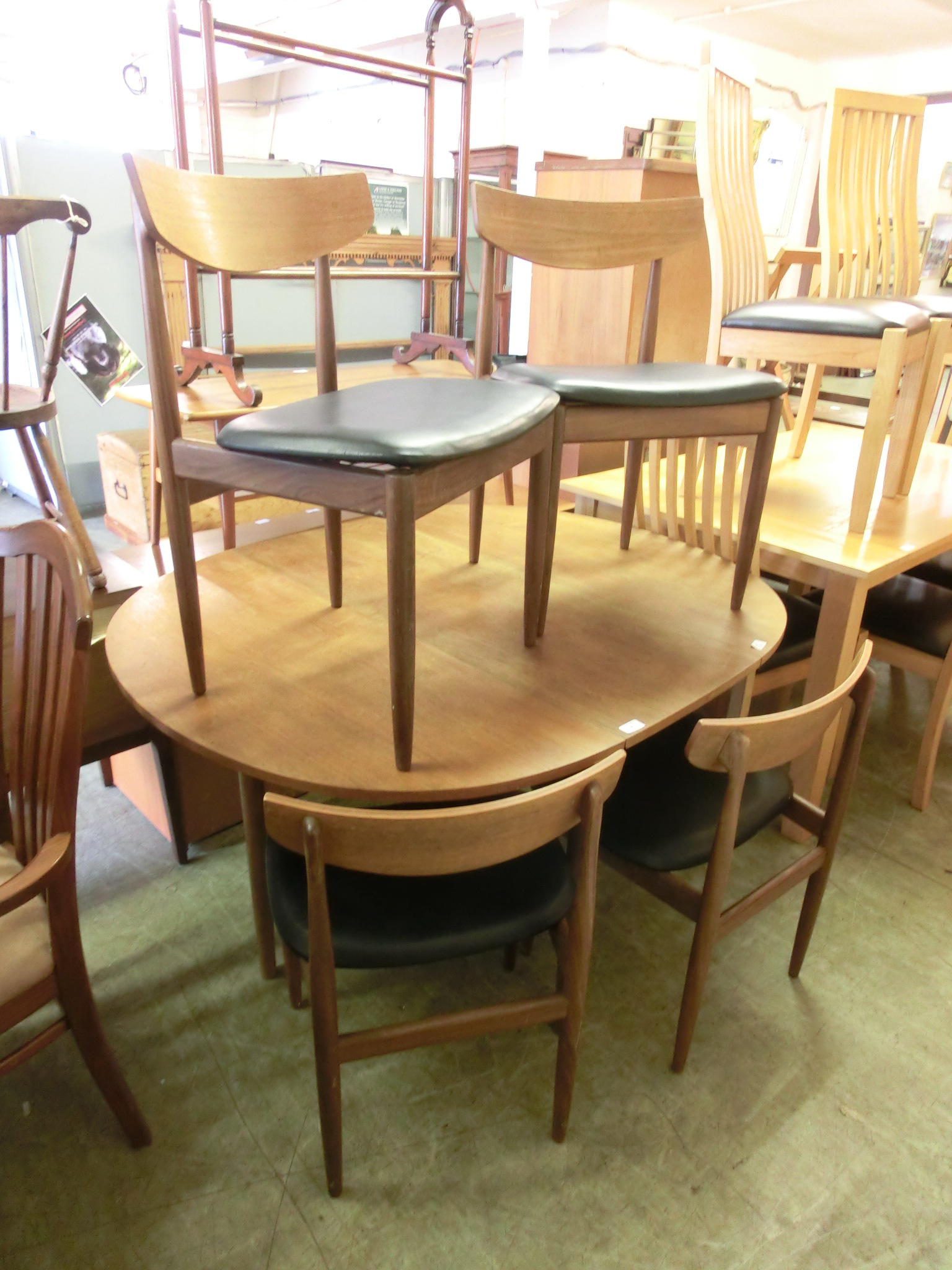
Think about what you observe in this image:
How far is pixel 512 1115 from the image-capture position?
3.86 ft

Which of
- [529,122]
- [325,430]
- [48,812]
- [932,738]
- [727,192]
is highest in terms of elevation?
[529,122]

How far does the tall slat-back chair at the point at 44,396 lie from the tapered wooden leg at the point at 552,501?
872 mm

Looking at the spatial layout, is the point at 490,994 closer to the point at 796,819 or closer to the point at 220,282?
the point at 796,819

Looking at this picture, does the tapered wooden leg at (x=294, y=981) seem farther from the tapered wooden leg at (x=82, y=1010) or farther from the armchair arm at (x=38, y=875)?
the armchair arm at (x=38, y=875)

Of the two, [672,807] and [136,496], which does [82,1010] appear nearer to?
[672,807]

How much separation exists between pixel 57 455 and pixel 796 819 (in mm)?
3185

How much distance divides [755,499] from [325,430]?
866 mm

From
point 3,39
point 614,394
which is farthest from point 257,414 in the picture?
point 3,39

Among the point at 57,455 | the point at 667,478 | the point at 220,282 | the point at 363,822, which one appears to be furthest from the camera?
the point at 57,455

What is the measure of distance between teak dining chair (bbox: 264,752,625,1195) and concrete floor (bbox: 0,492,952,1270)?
97 millimetres

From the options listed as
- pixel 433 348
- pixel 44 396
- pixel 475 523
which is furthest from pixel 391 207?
pixel 475 523

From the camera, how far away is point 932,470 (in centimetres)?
244

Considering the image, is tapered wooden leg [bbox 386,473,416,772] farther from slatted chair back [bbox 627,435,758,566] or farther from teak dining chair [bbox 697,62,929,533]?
teak dining chair [bbox 697,62,929,533]

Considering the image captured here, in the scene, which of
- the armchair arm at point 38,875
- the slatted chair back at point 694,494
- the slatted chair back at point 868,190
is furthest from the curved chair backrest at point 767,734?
the slatted chair back at point 868,190
